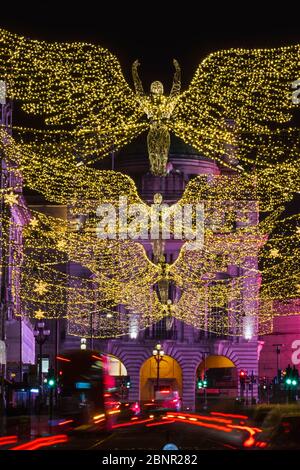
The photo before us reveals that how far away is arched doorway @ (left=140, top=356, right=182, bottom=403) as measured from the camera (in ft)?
318

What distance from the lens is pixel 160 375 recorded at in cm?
9794

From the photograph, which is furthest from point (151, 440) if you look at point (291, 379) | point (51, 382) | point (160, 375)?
point (160, 375)

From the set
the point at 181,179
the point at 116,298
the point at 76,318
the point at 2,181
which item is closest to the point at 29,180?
the point at 2,181

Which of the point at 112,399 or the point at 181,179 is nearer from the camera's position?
the point at 112,399

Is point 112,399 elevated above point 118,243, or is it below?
below

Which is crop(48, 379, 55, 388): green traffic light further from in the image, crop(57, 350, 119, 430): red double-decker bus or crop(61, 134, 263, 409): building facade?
crop(61, 134, 263, 409): building facade

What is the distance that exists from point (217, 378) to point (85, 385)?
2227 inches

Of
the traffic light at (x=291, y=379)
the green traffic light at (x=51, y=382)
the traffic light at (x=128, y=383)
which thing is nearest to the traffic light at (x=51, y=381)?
the green traffic light at (x=51, y=382)

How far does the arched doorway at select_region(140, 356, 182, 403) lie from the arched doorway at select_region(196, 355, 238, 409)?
1.90 meters

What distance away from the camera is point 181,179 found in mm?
100938

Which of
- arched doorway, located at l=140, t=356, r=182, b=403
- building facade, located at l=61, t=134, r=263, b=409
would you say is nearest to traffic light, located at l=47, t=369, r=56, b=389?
building facade, located at l=61, t=134, r=263, b=409
